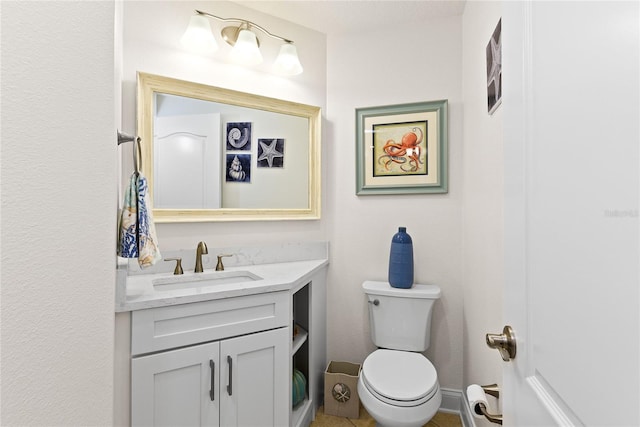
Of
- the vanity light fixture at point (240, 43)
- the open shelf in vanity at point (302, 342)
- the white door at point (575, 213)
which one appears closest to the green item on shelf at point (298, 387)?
the open shelf in vanity at point (302, 342)

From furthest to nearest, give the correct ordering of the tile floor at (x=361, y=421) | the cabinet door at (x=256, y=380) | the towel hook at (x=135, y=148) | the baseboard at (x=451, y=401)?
the baseboard at (x=451, y=401), the tile floor at (x=361, y=421), the cabinet door at (x=256, y=380), the towel hook at (x=135, y=148)

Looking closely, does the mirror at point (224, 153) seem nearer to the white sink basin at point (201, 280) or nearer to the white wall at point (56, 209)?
the white sink basin at point (201, 280)

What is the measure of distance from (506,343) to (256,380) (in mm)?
1059

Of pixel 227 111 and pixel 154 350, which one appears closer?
pixel 154 350

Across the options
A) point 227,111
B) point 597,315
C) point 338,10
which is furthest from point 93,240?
point 338,10

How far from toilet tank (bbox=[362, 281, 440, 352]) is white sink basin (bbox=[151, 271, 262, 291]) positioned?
72 cm

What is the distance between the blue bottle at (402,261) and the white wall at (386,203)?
0.15 m

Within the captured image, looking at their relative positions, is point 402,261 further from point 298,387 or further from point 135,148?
point 135,148

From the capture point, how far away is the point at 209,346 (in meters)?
1.24

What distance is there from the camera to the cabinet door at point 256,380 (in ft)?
4.15

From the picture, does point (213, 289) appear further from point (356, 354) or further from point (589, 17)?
point (589, 17)

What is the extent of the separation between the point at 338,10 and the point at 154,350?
6.41 ft

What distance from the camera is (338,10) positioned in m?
1.83

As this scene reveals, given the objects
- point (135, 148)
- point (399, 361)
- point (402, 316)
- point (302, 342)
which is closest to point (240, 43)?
point (135, 148)
